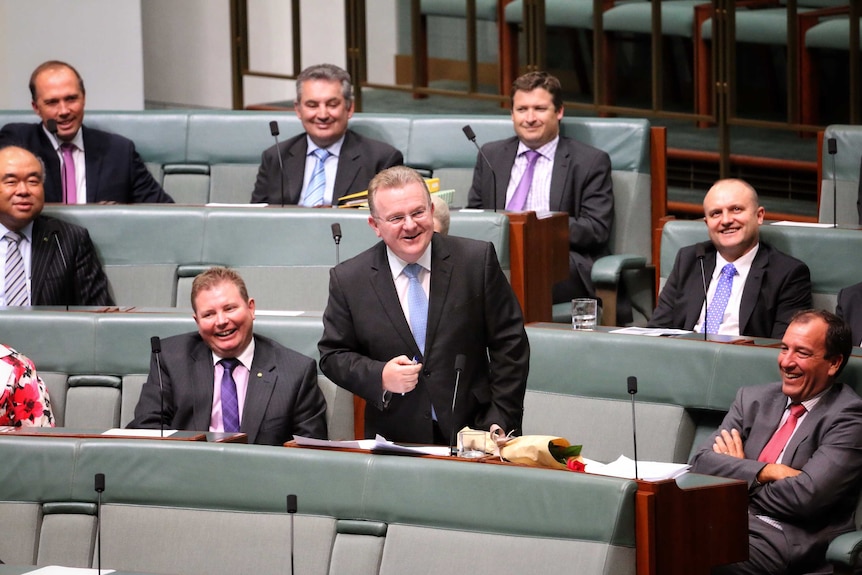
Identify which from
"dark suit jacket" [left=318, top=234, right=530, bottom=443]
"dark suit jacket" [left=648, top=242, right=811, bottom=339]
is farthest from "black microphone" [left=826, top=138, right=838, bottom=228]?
"dark suit jacket" [left=318, top=234, right=530, bottom=443]

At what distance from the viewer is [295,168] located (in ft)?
13.3

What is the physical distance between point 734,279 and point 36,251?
1.76 metres

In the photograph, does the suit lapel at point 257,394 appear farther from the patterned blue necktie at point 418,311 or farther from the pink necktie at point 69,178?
the pink necktie at point 69,178

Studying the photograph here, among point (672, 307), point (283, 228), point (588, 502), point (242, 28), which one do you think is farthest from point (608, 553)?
point (242, 28)

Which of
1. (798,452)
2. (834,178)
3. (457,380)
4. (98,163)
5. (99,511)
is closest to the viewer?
(99,511)

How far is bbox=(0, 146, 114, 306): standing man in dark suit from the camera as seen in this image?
11.2 feet

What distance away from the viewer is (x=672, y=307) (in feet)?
11.0

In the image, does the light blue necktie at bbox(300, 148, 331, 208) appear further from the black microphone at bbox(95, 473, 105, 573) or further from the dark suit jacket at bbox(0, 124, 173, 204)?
the black microphone at bbox(95, 473, 105, 573)

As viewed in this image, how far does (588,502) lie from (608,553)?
0.08 metres

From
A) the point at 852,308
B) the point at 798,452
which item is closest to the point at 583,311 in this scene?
the point at 852,308

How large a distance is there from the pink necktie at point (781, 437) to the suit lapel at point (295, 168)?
1855mm

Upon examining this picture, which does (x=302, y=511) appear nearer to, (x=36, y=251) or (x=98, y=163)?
(x=36, y=251)

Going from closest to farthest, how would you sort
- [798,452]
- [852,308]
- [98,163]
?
[798,452] < [852,308] < [98,163]

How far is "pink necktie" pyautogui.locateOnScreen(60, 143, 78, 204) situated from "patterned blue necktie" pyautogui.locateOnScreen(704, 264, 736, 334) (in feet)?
6.46
